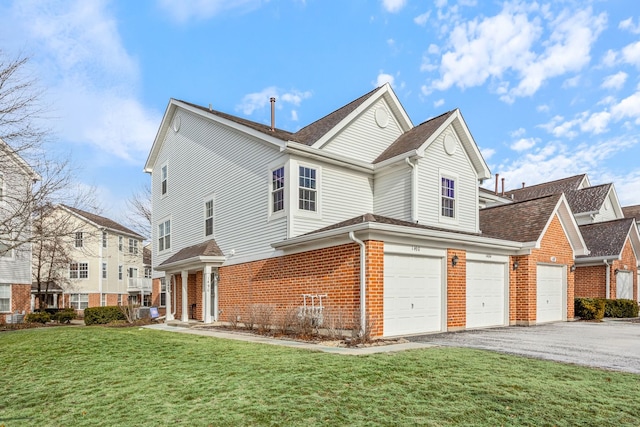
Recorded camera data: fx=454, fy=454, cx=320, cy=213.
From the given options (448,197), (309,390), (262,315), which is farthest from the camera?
(448,197)

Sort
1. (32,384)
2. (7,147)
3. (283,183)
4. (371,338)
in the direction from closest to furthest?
(32,384) → (371,338) → (283,183) → (7,147)

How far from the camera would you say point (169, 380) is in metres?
7.23

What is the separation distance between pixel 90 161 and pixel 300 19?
49.7 feet

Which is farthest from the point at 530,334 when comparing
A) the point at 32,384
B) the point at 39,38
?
the point at 39,38

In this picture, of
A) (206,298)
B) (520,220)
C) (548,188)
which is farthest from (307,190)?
(548,188)

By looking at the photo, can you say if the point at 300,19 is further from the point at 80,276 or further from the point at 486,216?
the point at 80,276

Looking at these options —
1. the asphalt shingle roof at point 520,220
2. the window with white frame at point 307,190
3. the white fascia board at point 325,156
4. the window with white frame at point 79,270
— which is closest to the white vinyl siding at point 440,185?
the asphalt shingle roof at point 520,220

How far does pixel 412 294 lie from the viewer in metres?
12.9

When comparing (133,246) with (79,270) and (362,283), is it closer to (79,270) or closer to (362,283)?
(79,270)

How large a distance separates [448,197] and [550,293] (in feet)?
18.7

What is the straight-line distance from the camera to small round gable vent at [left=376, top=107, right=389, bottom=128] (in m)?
18.2

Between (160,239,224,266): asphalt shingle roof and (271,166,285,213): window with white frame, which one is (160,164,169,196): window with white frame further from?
(271,166,285,213): window with white frame

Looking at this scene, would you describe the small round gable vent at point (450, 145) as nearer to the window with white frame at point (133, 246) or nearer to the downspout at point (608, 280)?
the downspout at point (608, 280)

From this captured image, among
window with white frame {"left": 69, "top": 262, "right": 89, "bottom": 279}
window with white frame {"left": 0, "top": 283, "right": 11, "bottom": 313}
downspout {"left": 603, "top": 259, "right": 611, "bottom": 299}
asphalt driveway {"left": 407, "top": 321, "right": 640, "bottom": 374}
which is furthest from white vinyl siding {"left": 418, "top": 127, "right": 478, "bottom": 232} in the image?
window with white frame {"left": 69, "top": 262, "right": 89, "bottom": 279}
